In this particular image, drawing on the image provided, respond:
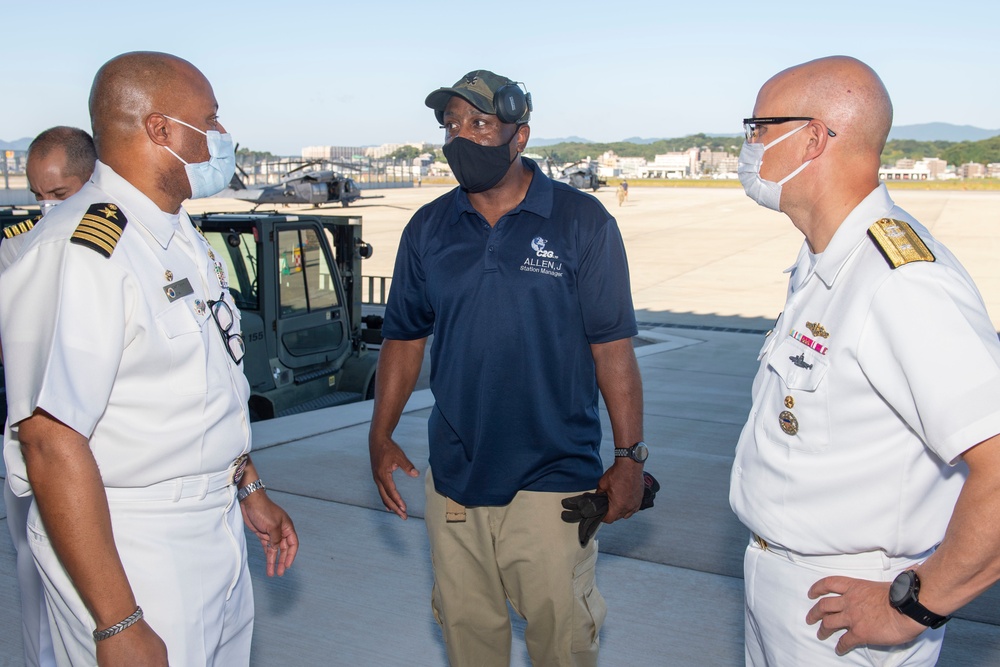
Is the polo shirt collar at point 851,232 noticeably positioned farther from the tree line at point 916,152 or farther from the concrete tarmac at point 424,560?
the tree line at point 916,152

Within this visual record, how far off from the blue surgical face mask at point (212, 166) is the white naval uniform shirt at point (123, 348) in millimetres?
120

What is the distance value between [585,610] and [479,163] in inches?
54.1

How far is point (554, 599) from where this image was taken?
8.41ft

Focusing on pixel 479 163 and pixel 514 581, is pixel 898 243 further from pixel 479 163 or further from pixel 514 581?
pixel 514 581

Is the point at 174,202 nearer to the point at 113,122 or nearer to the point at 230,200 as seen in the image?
the point at 113,122

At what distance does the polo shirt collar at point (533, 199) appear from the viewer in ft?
8.70

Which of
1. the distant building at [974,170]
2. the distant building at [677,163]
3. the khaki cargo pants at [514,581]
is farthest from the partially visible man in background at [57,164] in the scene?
the distant building at [677,163]

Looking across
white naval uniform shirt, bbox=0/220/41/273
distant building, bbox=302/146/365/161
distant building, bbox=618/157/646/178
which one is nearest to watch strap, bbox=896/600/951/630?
white naval uniform shirt, bbox=0/220/41/273

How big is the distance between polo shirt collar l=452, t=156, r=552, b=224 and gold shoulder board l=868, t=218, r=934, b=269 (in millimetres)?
1109

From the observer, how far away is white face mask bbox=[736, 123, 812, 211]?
1.97 meters

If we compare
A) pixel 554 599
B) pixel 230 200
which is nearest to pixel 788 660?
pixel 554 599

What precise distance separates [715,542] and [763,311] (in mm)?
10509

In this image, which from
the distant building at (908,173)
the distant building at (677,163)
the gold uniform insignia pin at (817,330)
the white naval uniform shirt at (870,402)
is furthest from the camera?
the distant building at (677,163)

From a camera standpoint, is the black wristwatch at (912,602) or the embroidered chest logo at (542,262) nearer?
the black wristwatch at (912,602)
